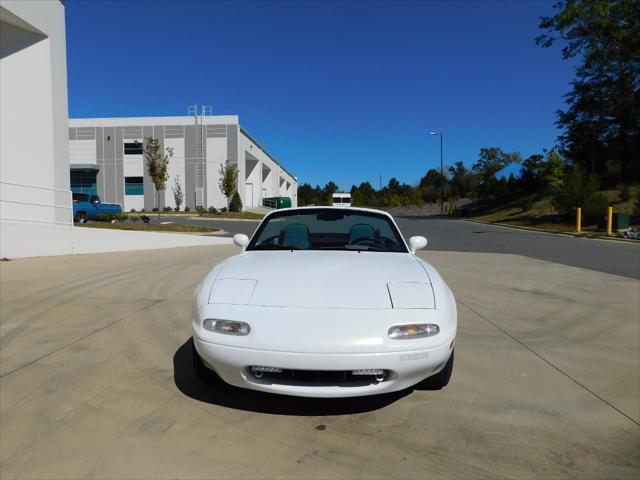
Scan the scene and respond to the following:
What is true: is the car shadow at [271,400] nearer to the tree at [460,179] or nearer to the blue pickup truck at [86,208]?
the blue pickup truck at [86,208]

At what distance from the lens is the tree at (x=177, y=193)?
149ft

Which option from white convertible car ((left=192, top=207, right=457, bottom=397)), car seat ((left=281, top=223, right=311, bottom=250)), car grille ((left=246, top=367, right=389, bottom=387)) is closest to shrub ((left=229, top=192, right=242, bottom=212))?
car seat ((left=281, top=223, right=311, bottom=250))

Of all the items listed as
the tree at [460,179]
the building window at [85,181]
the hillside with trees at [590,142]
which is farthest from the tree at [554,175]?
the building window at [85,181]

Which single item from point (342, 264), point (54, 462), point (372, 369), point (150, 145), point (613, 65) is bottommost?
point (54, 462)

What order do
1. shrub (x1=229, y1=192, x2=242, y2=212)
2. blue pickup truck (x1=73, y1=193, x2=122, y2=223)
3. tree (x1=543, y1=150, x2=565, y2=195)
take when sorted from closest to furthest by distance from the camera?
blue pickup truck (x1=73, y1=193, x2=122, y2=223) < tree (x1=543, y1=150, x2=565, y2=195) < shrub (x1=229, y1=192, x2=242, y2=212)

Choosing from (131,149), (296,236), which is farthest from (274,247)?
(131,149)

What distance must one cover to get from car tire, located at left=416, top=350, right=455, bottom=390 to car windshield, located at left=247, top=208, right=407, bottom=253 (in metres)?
1.23

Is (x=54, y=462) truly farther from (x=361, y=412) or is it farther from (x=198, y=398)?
(x=361, y=412)

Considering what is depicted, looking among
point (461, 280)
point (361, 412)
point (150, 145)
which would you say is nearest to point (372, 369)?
point (361, 412)

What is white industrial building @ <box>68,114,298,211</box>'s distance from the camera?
150 feet

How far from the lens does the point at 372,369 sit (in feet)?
Result: 7.78

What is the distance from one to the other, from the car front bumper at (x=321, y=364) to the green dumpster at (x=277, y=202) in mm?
47964

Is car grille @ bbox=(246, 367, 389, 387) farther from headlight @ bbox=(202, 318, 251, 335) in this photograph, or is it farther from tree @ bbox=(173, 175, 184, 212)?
tree @ bbox=(173, 175, 184, 212)

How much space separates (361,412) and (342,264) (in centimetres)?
107
